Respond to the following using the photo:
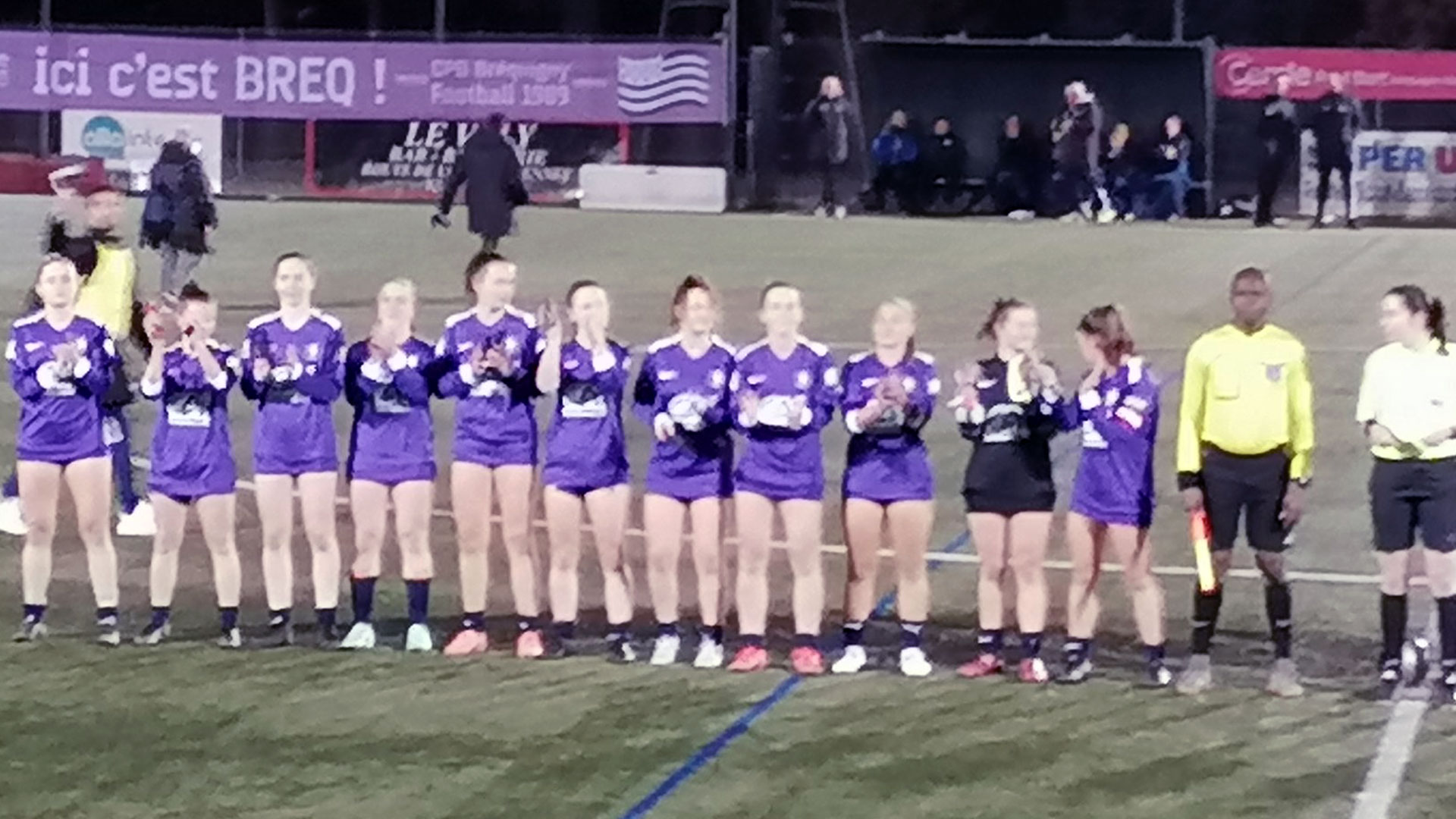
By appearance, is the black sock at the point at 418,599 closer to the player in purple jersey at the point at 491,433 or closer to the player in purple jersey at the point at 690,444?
the player in purple jersey at the point at 491,433

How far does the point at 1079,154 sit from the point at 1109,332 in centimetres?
2340

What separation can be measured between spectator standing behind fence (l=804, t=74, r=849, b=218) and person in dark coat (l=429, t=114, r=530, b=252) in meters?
8.90

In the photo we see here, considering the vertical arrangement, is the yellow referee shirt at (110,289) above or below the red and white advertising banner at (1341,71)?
below

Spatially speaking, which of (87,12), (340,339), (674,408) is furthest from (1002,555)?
(87,12)

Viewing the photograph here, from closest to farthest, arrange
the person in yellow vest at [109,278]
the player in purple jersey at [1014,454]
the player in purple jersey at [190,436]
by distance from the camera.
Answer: the player in purple jersey at [1014,454] < the player in purple jersey at [190,436] < the person in yellow vest at [109,278]

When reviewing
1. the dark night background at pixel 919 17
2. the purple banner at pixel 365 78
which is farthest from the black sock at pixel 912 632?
the dark night background at pixel 919 17

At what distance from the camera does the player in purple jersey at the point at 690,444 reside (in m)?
11.5

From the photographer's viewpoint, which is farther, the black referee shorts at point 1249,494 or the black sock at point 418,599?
the black sock at point 418,599

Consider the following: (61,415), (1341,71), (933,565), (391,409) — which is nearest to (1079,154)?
(1341,71)

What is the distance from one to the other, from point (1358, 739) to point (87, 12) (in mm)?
35175

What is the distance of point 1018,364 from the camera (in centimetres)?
1133

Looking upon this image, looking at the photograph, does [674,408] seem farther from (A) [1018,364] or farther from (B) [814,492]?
(A) [1018,364]

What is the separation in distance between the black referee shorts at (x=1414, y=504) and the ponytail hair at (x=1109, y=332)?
1.28m

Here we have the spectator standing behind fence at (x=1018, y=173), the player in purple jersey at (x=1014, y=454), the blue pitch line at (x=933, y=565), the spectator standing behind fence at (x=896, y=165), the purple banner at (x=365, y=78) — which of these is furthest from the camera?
the purple banner at (x=365, y=78)
